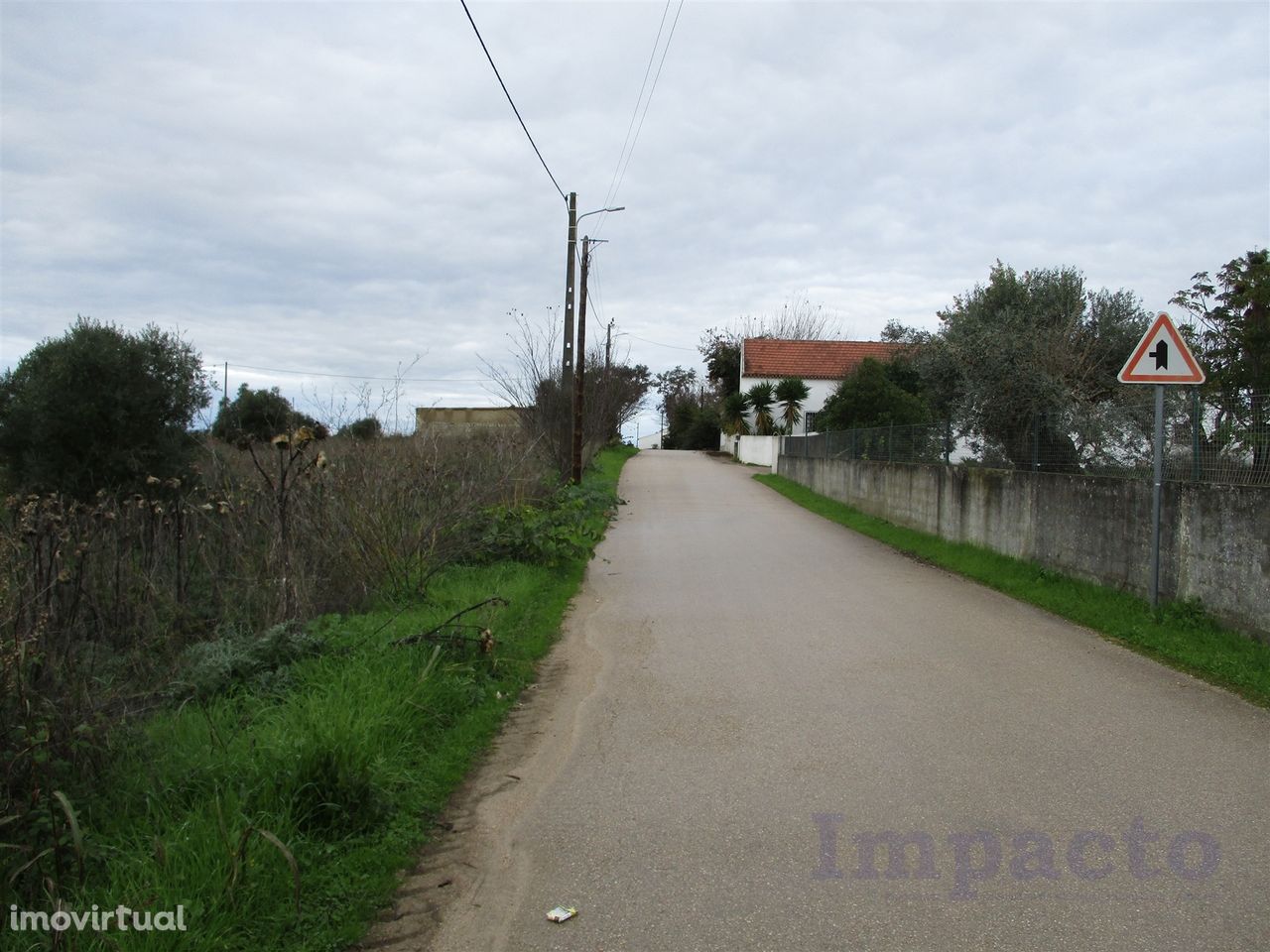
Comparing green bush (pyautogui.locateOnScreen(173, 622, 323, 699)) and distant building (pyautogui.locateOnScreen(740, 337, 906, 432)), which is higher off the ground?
distant building (pyautogui.locateOnScreen(740, 337, 906, 432))

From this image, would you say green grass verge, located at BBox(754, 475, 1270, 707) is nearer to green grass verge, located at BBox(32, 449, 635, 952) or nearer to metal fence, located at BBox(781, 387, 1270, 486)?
metal fence, located at BBox(781, 387, 1270, 486)

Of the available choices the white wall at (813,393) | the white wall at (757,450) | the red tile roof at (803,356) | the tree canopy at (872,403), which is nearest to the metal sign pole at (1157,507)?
the tree canopy at (872,403)

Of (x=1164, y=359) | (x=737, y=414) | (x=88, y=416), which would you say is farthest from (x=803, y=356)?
(x=1164, y=359)

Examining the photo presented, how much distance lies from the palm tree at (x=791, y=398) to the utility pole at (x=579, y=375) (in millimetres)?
25976

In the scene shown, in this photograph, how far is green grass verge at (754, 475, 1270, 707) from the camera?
7.39 m

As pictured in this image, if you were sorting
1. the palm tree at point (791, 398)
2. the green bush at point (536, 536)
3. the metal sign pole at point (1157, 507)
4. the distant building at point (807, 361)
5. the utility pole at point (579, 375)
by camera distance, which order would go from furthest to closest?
the distant building at point (807, 361)
the palm tree at point (791, 398)
the utility pole at point (579, 375)
the green bush at point (536, 536)
the metal sign pole at point (1157, 507)

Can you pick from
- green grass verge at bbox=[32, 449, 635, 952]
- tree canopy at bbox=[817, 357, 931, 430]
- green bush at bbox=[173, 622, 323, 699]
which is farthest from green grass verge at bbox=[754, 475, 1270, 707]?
tree canopy at bbox=[817, 357, 931, 430]

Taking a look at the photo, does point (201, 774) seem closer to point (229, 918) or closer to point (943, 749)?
point (229, 918)

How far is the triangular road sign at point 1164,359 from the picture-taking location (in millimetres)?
9305

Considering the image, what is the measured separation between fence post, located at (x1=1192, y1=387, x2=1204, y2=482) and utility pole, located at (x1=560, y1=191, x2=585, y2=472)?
16.8 metres

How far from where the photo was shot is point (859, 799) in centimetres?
482

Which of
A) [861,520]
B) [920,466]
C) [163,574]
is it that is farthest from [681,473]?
[163,574]

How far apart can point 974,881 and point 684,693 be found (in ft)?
10.5

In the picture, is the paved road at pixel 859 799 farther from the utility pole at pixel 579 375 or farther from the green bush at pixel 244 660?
the utility pole at pixel 579 375
